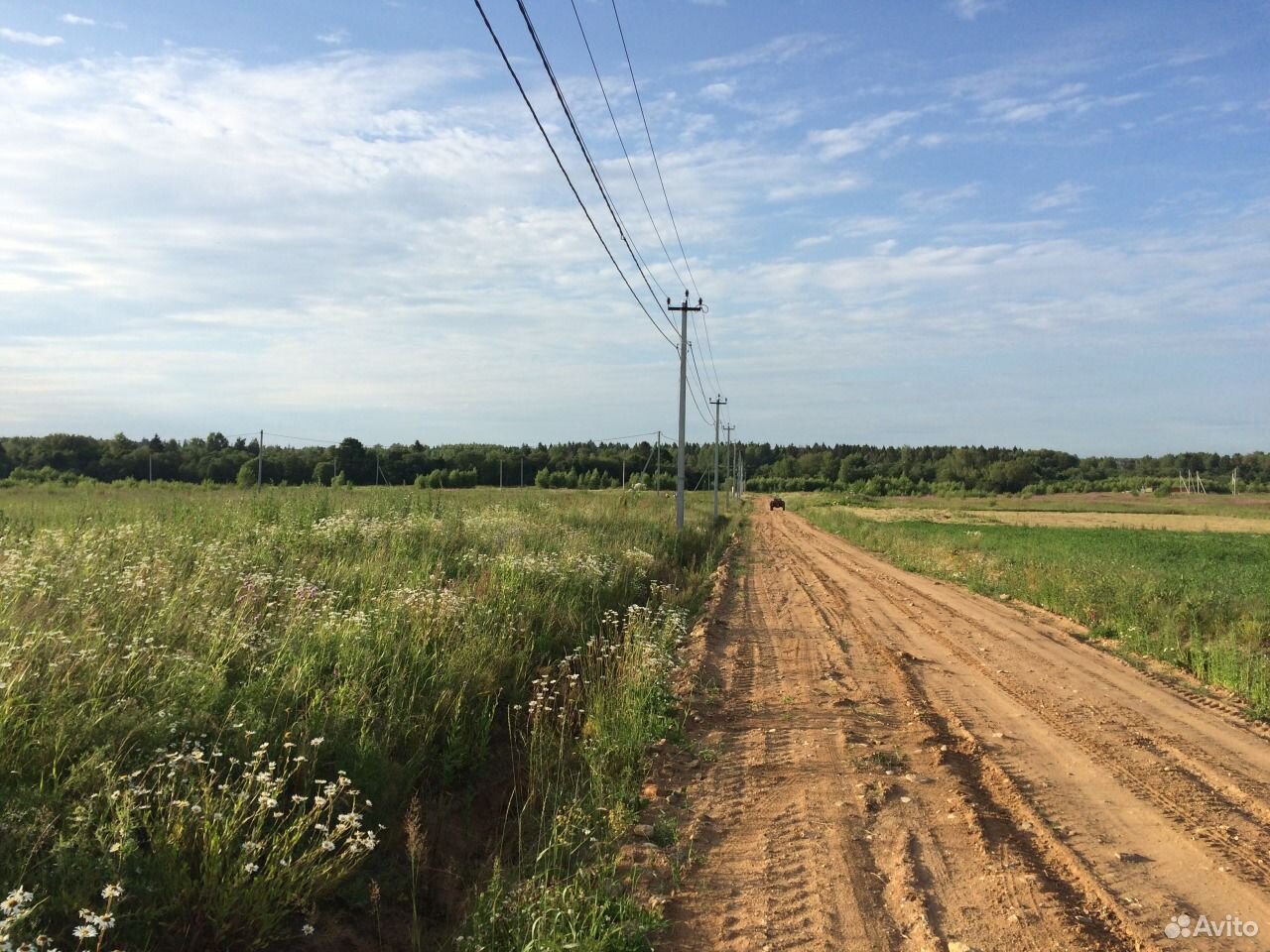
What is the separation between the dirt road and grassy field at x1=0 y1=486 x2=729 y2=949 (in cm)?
Result: 73

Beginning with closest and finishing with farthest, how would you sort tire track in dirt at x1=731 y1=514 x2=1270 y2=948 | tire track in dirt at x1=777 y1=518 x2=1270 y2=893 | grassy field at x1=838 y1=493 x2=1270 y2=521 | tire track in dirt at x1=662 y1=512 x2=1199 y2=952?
tire track in dirt at x1=662 y1=512 x2=1199 y2=952
tire track in dirt at x1=731 y1=514 x2=1270 y2=948
tire track in dirt at x1=777 y1=518 x2=1270 y2=893
grassy field at x1=838 y1=493 x2=1270 y2=521

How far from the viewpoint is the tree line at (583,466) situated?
49.3m

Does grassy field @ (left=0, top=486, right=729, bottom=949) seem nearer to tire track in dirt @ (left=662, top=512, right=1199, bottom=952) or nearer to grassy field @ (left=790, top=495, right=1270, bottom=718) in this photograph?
tire track in dirt @ (left=662, top=512, right=1199, bottom=952)

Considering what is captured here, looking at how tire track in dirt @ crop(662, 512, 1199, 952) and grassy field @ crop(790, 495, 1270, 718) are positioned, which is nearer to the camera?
tire track in dirt @ crop(662, 512, 1199, 952)

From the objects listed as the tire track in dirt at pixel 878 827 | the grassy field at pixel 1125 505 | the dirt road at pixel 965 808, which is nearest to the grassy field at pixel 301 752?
the tire track in dirt at pixel 878 827

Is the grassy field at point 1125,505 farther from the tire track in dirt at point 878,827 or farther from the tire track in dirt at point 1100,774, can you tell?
the tire track in dirt at point 878,827

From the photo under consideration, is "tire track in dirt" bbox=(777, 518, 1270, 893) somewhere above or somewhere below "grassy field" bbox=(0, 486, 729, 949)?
below

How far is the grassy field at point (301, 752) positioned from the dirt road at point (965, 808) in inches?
28.6

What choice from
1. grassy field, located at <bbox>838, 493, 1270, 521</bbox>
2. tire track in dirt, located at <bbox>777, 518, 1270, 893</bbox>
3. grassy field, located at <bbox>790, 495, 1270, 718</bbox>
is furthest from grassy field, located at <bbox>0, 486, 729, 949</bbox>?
grassy field, located at <bbox>838, 493, 1270, 521</bbox>

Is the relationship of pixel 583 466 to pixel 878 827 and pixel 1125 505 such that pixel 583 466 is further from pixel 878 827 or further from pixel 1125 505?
pixel 878 827

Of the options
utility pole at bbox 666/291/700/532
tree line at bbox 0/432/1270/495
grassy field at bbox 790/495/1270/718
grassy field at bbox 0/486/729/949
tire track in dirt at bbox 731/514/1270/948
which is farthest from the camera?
tree line at bbox 0/432/1270/495

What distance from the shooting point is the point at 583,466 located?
86562mm

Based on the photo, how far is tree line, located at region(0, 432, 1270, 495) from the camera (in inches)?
1941

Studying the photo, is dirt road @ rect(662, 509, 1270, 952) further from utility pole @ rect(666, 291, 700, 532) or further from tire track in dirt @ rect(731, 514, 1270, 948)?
utility pole @ rect(666, 291, 700, 532)
